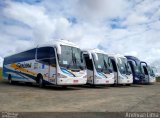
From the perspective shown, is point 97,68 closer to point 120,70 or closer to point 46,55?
point 46,55

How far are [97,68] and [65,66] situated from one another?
4.02 metres

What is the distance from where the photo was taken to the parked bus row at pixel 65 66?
16766 mm

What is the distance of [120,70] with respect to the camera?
78.2 ft

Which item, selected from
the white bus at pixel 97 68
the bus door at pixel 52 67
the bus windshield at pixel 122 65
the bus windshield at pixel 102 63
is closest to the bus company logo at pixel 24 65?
the bus door at pixel 52 67

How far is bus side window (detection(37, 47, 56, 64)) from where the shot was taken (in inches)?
673

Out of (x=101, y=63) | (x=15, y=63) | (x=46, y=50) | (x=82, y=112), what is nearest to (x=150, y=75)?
(x=101, y=63)

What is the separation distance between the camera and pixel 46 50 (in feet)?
59.2

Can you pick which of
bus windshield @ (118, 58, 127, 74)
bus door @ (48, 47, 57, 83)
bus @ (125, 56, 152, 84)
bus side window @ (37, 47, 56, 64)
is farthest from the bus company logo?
bus @ (125, 56, 152, 84)

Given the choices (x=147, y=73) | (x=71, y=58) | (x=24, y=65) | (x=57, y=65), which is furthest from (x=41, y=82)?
(x=147, y=73)

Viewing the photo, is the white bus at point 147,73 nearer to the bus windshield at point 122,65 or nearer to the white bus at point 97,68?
the bus windshield at point 122,65

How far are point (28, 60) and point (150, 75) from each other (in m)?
16.6

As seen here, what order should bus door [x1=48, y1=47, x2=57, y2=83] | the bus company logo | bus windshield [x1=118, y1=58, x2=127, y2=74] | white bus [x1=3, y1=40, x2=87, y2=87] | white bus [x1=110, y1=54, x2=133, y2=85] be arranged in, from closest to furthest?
white bus [x1=3, y1=40, x2=87, y2=87] < bus door [x1=48, y1=47, x2=57, y2=83] < the bus company logo < white bus [x1=110, y1=54, x2=133, y2=85] < bus windshield [x1=118, y1=58, x2=127, y2=74]

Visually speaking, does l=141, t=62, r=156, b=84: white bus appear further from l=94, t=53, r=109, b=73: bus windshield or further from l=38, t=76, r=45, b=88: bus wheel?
l=38, t=76, r=45, b=88: bus wheel

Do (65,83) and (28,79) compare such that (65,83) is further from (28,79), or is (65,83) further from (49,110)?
(49,110)
